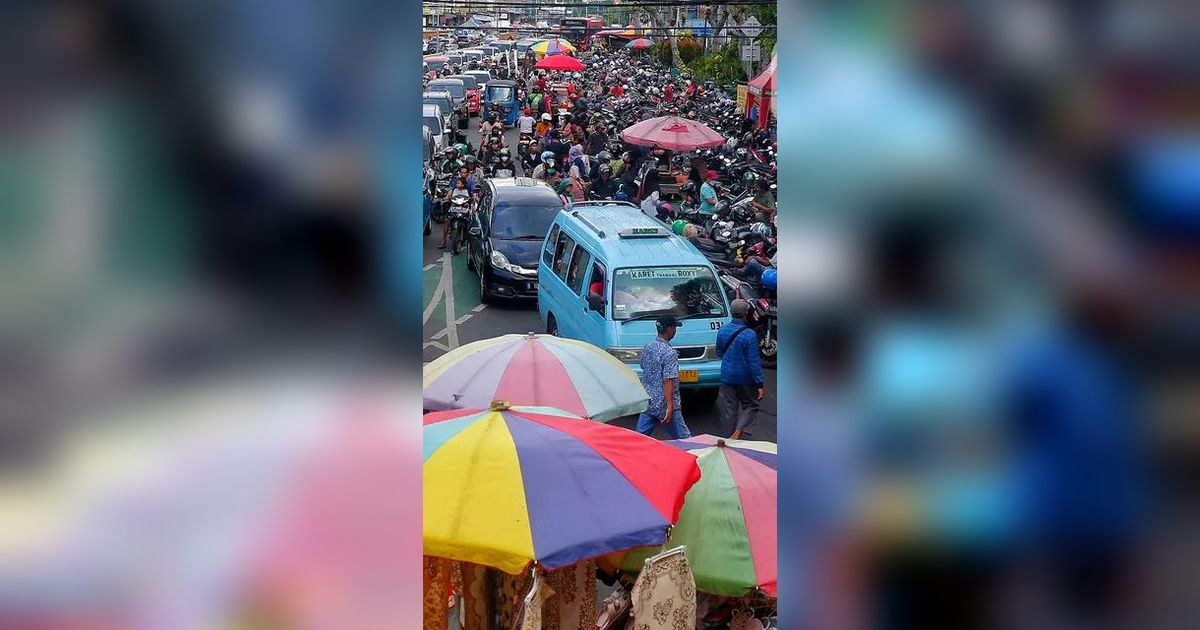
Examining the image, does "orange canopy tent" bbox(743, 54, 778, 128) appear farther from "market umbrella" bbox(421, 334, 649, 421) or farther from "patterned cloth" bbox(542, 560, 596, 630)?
"patterned cloth" bbox(542, 560, 596, 630)

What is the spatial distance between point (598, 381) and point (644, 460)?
2720 mm

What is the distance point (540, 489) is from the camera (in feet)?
13.3

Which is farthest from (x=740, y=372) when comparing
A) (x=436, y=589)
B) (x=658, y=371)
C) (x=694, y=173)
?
(x=694, y=173)

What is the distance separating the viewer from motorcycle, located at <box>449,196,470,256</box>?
1775cm

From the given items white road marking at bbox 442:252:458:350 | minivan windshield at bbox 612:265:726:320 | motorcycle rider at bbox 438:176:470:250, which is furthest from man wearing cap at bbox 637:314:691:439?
motorcycle rider at bbox 438:176:470:250

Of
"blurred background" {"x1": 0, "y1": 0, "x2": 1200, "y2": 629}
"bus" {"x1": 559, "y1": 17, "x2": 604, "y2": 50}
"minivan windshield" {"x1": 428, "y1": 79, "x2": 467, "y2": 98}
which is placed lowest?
"minivan windshield" {"x1": 428, "y1": 79, "x2": 467, "y2": 98}

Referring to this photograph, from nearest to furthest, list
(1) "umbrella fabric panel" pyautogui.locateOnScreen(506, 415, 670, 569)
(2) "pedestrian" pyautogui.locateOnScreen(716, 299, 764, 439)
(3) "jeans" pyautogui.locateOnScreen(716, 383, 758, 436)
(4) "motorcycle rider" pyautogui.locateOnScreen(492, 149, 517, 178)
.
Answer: (1) "umbrella fabric panel" pyautogui.locateOnScreen(506, 415, 670, 569)
(2) "pedestrian" pyautogui.locateOnScreen(716, 299, 764, 439)
(3) "jeans" pyautogui.locateOnScreen(716, 383, 758, 436)
(4) "motorcycle rider" pyautogui.locateOnScreen(492, 149, 517, 178)

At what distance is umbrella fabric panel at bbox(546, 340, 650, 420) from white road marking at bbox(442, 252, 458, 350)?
5137mm

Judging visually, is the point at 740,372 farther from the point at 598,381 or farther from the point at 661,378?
the point at 598,381
